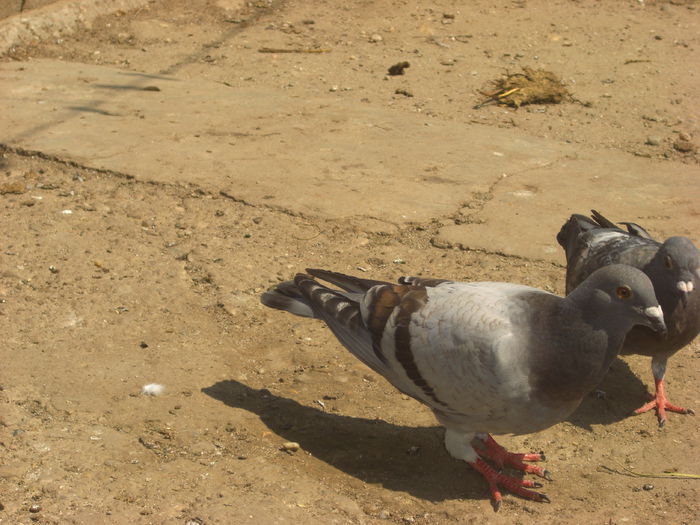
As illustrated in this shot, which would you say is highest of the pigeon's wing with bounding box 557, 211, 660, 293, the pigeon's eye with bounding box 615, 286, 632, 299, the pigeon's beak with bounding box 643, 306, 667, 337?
the pigeon's eye with bounding box 615, 286, 632, 299

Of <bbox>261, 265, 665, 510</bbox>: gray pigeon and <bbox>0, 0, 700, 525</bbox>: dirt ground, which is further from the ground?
<bbox>261, 265, 665, 510</bbox>: gray pigeon

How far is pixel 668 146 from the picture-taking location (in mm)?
6195

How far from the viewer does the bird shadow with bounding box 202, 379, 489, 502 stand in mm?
3287

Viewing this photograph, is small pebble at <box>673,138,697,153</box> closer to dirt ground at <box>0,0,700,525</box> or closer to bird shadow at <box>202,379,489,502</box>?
dirt ground at <box>0,0,700,525</box>

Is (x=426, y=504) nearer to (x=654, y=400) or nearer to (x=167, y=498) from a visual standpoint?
(x=167, y=498)

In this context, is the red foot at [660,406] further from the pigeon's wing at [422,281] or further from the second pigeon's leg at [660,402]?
the pigeon's wing at [422,281]

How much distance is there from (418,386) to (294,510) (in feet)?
2.10

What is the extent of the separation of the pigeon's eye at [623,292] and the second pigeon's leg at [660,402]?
3.02ft

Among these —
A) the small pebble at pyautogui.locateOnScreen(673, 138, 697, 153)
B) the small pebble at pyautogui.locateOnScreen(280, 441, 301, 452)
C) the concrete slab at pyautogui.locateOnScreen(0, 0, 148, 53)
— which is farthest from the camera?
the concrete slab at pyautogui.locateOnScreen(0, 0, 148, 53)

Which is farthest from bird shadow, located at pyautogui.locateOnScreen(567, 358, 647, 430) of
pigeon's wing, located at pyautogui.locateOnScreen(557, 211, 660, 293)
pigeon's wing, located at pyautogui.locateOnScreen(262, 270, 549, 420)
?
pigeon's wing, located at pyautogui.locateOnScreen(262, 270, 549, 420)

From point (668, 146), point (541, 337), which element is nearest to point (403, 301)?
point (541, 337)

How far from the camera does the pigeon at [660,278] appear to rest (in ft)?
11.5

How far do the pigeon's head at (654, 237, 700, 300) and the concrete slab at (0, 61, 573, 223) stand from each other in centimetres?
168

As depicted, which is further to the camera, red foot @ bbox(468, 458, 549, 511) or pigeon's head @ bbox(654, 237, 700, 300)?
pigeon's head @ bbox(654, 237, 700, 300)
